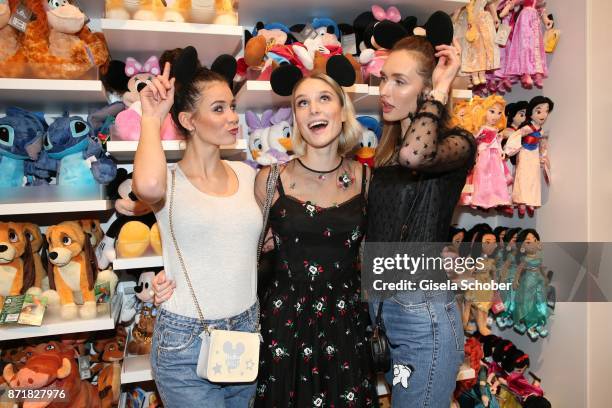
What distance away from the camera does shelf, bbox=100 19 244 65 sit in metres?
1.77

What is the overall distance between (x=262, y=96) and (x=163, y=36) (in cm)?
46

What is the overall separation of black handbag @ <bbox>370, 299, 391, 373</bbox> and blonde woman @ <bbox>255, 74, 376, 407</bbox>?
0.09m

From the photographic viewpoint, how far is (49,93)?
180 cm

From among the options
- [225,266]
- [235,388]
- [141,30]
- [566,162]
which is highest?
[141,30]

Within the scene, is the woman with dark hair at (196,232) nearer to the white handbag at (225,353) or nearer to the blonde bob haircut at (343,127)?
the white handbag at (225,353)

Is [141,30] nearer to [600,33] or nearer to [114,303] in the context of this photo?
[114,303]

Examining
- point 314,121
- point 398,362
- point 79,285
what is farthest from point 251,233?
point 79,285

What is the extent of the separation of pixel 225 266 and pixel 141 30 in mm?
984

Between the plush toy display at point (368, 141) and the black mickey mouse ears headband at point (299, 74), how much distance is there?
0.56 m

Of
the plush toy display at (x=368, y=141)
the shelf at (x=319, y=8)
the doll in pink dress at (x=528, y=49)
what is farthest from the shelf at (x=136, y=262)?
the doll in pink dress at (x=528, y=49)

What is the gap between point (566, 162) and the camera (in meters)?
2.35

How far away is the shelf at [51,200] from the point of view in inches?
67.1

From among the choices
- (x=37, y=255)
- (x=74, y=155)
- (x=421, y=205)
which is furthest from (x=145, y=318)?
(x=421, y=205)

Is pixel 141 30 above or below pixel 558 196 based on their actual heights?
above
